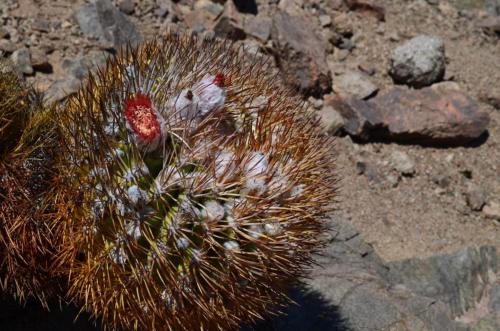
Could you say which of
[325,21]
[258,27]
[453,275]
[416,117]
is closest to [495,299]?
[453,275]

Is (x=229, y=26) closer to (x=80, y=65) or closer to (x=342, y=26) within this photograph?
(x=342, y=26)

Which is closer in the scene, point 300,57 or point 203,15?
point 300,57

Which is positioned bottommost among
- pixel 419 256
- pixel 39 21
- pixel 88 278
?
pixel 419 256

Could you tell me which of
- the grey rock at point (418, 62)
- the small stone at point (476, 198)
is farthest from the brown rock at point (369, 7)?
the small stone at point (476, 198)

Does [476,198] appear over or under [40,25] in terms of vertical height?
under

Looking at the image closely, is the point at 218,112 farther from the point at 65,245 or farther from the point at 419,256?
the point at 419,256

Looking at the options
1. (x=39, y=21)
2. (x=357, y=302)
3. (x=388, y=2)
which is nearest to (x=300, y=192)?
(x=357, y=302)
